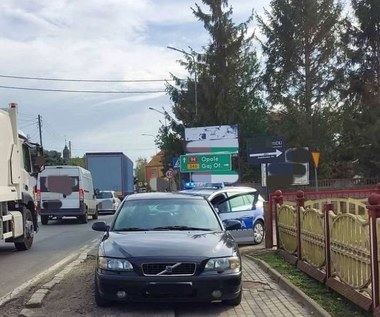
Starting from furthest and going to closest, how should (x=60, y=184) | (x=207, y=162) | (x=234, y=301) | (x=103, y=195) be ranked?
(x=103, y=195)
(x=207, y=162)
(x=60, y=184)
(x=234, y=301)

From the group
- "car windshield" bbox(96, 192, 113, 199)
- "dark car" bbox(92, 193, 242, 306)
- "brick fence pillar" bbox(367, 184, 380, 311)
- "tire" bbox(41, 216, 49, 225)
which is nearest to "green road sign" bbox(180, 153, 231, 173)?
"tire" bbox(41, 216, 49, 225)

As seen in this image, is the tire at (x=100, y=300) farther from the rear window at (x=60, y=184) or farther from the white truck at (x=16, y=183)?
the rear window at (x=60, y=184)

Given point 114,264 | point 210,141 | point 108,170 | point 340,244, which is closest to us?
point 114,264

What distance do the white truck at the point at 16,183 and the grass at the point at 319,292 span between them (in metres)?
6.26

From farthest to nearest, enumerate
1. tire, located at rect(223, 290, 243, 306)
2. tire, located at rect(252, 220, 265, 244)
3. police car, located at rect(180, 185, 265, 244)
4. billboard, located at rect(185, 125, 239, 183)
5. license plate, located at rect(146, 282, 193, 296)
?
billboard, located at rect(185, 125, 239, 183) < tire, located at rect(252, 220, 265, 244) < police car, located at rect(180, 185, 265, 244) < tire, located at rect(223, 290, 243, 306) < license plate, located at rect(146, 282, 193, 296)

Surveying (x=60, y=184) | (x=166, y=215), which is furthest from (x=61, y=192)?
(x=166, y=215)

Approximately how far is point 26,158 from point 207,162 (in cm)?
1360

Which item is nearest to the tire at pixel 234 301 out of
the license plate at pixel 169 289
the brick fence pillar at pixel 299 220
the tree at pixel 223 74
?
the license plate at pixel 169 289

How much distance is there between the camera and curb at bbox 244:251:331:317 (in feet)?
21.5

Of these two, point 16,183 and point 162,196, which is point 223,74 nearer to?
point 16,183

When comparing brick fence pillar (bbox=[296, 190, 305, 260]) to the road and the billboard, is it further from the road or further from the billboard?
the billboard

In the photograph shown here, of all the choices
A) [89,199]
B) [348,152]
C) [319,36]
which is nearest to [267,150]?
[89,199]

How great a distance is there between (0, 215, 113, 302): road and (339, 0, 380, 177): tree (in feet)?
72.4

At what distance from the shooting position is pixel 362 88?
Answer: 38.0 m
